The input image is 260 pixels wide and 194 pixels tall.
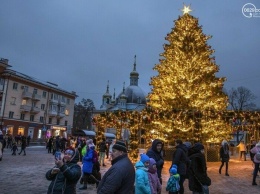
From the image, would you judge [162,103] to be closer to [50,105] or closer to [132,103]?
[50,105]

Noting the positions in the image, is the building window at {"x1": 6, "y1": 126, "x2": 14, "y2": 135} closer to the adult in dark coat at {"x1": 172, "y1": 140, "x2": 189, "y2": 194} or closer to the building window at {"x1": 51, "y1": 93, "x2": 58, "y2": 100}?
the building window at {"x1": 51, "y1": 93, "x2": 58, "y2": 100}

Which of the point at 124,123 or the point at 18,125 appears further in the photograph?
the point at 18,125

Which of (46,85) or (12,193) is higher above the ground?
(46,85)

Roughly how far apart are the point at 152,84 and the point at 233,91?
3453cm

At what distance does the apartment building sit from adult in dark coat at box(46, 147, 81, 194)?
39.2m

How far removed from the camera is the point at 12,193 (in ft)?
28.2

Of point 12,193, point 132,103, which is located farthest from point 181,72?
point 132,103

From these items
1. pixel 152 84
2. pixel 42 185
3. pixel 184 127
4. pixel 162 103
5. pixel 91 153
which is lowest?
pixel 42 185

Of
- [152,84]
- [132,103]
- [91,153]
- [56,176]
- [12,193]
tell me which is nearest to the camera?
[56,176]

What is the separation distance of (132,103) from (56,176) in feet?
309

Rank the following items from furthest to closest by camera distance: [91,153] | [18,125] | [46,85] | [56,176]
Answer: [46,85]
[18,125]
[91,153]
[56,176]

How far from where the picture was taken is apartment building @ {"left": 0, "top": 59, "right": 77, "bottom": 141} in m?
48.2

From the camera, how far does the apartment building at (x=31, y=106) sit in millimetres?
48219

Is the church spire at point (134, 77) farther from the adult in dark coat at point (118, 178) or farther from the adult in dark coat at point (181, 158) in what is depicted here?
the adult in dark coat at point (118, 178)
